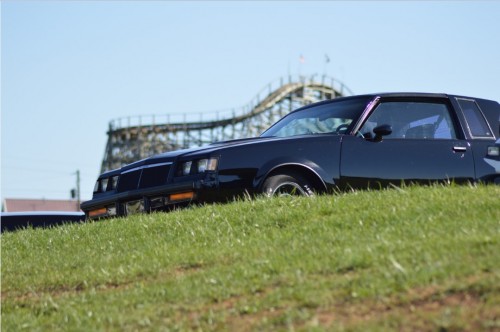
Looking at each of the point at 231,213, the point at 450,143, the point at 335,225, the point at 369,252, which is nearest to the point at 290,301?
the point at 369,252

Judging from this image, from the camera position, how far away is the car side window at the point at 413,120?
379 inches

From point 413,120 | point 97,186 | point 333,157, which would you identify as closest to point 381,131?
point 333,157

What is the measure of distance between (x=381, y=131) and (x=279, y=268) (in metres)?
3.39

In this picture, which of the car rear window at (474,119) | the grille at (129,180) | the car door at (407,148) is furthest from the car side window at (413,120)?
the grille at (129,180)

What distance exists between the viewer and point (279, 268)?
6277mm

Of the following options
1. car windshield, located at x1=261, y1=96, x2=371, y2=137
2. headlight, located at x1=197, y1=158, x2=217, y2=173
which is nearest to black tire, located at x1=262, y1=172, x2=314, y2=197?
headlight, located at x1=197, y1=158, x2=217, y2=173

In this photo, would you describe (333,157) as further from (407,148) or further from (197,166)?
(197,166)

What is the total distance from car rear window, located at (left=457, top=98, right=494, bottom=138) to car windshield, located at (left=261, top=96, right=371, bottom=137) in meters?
1.27

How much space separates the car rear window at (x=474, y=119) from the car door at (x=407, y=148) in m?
0.20

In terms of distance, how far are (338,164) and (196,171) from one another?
4.68 ft

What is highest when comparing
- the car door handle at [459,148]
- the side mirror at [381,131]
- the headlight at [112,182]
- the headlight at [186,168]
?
the side mirror at [381,131]

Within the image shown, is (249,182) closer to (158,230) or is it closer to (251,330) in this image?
(158,230)

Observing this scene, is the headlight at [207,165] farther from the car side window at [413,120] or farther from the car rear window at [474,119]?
the car rear window at [474,119]

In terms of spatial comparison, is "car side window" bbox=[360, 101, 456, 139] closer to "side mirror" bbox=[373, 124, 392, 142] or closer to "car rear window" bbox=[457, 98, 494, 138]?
"side mirror" bbox=[373, 124, 392, 142]
